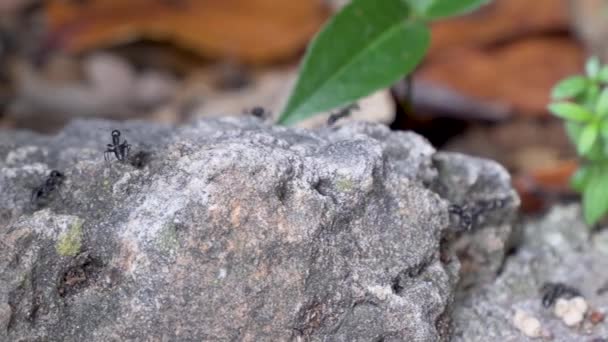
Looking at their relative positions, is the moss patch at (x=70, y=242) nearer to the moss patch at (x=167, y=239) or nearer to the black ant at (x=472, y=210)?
the moss patch at (x=167, y=239)

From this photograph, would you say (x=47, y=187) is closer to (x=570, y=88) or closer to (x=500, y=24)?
(x=570, y=88)

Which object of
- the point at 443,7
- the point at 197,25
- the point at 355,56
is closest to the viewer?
the point at 355,56

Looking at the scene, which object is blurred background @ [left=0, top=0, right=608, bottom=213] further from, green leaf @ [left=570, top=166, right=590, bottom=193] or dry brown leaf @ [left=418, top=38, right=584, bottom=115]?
green leaf @ [left=570, top=166, right=590, bottom=193]

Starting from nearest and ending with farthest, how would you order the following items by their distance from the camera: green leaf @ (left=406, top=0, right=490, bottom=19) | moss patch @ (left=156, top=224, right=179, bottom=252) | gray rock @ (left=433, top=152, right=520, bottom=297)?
moss patch @ (left=156, top=224, right=179, bottom=252)
gray rock @ (left=433, top=152, right=520, bottom=297)
green leaf @ (left=406, top=0, right=490, bottom=19)

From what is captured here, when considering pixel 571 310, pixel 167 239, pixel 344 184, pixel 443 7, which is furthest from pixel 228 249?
pixel 443 7

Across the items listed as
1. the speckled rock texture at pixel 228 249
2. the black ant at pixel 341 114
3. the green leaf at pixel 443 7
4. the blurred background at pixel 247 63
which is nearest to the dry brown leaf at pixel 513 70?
the blurred background at pixel 247 63

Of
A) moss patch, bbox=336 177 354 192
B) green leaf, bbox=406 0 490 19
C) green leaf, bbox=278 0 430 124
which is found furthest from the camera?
green leaf, bbox=406 0 490 19

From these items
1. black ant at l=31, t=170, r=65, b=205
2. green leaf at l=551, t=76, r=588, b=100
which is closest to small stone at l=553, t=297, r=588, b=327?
green leaf at l=551, t=76, r=588, b=100
